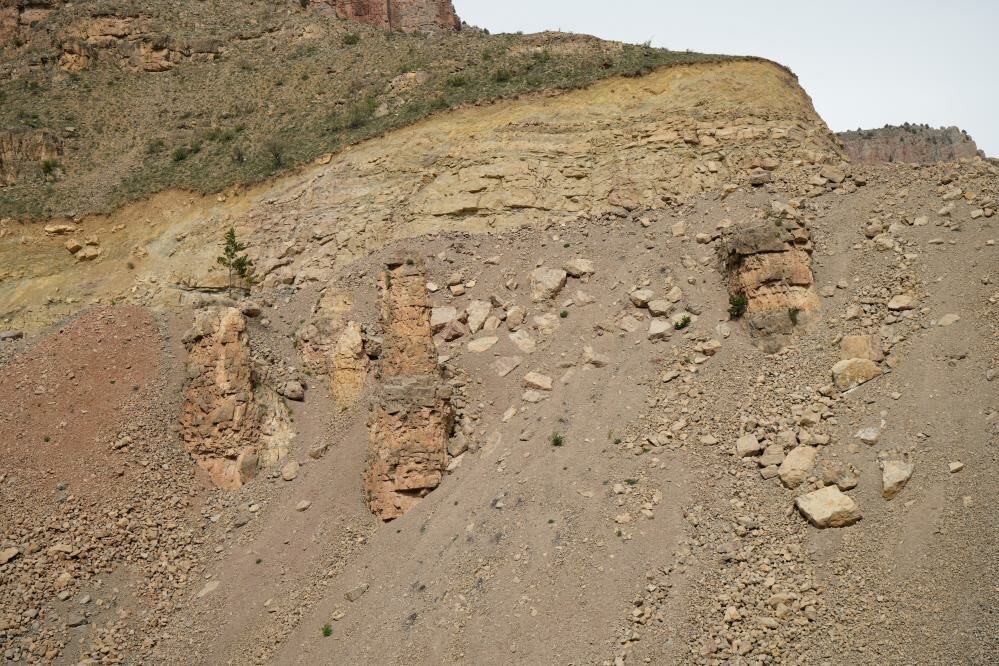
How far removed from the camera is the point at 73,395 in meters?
18.1

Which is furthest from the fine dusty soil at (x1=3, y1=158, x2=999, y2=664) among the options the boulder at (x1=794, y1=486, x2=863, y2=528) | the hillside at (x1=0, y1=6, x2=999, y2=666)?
the boulder at (x1=794, y1=486, x2=863, y2=528)

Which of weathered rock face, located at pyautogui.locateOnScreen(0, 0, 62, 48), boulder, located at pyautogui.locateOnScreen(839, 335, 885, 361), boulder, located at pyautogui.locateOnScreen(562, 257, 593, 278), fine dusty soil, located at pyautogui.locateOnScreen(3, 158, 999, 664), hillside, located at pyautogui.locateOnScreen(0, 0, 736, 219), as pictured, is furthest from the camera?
weathered rock face, located at pyautogui.locateOnScreen(0, 0, 62, 48)

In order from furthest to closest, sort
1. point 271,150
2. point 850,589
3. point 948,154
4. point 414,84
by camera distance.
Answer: point 948,154, point 414,84, point 271,150, point 850,589

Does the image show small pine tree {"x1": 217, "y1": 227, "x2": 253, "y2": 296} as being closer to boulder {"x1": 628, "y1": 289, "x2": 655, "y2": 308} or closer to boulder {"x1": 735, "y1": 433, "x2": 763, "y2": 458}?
boulder {"x1": 628, "y1": 289, "x2": 655, "y2": 308}

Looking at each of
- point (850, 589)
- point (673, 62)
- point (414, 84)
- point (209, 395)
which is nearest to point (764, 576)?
point (850, 589)

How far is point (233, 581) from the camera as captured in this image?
15523mm

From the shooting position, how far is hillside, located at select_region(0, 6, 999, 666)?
11758mm

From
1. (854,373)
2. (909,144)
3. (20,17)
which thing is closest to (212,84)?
(20,17)

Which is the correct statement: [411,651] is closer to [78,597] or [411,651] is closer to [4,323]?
[78,597]

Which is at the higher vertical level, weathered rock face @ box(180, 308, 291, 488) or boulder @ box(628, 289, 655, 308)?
boulder @ box(628, 289, 655, 308)

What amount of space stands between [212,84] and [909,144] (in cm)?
3677

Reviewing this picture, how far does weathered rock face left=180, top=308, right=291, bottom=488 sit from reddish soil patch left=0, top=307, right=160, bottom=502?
1617mm

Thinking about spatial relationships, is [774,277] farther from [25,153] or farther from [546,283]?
[25,153]

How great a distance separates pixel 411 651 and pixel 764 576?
5.59 metres
